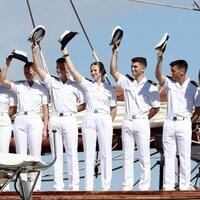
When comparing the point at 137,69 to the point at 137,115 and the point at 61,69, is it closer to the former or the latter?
the point at 137,115

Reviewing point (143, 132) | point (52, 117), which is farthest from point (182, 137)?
point (52, 117)

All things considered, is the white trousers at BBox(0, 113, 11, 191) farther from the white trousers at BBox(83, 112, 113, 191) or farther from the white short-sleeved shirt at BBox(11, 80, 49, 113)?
the white trousers at BBox(83, 112, 113, 191)

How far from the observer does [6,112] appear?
71.1 feet

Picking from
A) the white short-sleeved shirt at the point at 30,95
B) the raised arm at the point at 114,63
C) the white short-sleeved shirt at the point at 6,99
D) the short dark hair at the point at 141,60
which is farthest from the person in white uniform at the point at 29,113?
the short dark hair at the point at 141,60

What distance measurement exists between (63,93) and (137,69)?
1152 millimetres

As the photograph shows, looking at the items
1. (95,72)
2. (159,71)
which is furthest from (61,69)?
(159,71)

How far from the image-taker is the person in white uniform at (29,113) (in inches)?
842

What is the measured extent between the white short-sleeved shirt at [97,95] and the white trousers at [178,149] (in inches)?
37.9

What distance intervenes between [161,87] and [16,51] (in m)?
2.24

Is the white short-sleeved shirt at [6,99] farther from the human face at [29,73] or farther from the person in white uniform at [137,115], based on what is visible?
the person in white uniform at [137,115]

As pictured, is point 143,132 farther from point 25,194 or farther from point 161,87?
point 25,194

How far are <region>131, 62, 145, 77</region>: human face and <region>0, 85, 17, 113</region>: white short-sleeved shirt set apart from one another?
1.89 metres

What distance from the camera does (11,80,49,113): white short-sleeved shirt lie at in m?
21.4

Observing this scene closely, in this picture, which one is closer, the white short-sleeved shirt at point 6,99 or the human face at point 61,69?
the human face at point 61,69
